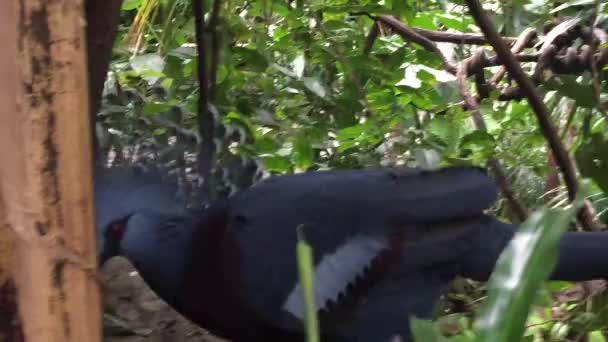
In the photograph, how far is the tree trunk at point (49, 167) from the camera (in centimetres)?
42

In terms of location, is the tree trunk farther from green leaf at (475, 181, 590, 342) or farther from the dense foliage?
the dense foliage

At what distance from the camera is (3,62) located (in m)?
0.42

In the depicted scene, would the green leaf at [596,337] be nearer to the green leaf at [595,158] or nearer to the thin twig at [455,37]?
the green leaf at [595,158]

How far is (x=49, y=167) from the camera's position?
0.43 m

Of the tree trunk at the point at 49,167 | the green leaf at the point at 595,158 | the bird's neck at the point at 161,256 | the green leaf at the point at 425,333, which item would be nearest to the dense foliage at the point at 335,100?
the green leaf at the point at 595,158

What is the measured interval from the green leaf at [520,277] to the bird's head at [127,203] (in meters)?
0.51

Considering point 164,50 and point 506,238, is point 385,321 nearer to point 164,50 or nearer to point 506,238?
point 506,238

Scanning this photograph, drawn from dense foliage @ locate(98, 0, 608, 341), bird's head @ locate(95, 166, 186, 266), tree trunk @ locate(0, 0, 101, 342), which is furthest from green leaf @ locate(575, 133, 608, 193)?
tree trunk @ locate(0, 0, 101, 342)

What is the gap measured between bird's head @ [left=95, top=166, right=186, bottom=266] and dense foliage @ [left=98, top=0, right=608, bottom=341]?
1.6 inches

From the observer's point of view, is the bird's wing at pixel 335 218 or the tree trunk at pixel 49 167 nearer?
the tree trunk at pixel 49 167

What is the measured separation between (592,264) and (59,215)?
659 millimetres

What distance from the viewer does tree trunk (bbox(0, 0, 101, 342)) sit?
0.42 m

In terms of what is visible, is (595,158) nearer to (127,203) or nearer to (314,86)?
(314,86)

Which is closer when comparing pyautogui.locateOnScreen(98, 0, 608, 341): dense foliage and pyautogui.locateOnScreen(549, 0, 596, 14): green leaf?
pyautogui.locateOnScreen(98, 0, 608, 341): dense foliage
